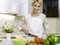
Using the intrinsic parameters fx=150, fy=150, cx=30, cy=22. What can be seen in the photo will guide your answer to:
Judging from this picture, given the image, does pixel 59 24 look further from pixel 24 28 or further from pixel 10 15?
pixel 24 28

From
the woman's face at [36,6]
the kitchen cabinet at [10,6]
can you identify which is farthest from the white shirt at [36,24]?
the kitchen cabinet at [10,6]

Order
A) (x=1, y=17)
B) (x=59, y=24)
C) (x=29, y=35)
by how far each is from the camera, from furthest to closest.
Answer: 1. (x=59, y=24)
2. (x=1, y=17)
3. (x=29, y=35)

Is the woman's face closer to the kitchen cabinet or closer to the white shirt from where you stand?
the white shirt

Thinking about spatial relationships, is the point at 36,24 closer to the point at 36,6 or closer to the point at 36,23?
the point at 36,23

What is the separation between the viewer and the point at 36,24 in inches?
75.0

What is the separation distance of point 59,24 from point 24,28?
1110 mm

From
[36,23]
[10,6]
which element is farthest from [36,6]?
[10,6]

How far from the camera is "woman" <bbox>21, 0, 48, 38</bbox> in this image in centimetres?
188

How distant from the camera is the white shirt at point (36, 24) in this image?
6.16 ft

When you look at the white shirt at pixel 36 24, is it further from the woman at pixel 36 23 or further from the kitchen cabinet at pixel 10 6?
the kitchen cabinet at pixel 10 6

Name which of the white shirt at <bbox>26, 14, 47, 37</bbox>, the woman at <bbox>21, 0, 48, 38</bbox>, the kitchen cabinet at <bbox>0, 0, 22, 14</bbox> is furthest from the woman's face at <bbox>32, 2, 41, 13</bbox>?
the kitchen cabinet at <bbox>0, 0, 22, 14</bbox>

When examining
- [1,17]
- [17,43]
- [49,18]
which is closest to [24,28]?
[17,43]

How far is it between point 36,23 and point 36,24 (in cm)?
1

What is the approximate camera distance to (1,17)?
2.61 metres
